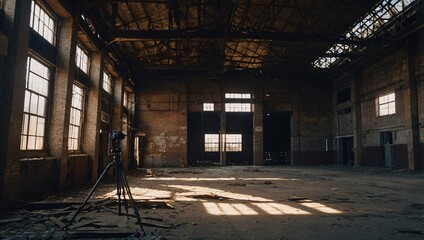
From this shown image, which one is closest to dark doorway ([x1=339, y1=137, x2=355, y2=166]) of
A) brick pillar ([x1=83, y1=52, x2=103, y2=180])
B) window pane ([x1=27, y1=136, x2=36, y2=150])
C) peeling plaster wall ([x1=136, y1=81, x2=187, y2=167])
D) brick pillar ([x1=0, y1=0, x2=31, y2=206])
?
peeling plaster wall ([x1=136, y1=81, x2=187, y2=167])

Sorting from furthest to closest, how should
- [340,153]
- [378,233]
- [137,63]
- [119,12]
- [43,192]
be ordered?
[340,153] < [137,63] < [119,12] < [43,192] < [378,233]

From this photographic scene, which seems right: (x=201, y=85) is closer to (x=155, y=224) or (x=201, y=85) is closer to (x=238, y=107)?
(x=238, y=107)

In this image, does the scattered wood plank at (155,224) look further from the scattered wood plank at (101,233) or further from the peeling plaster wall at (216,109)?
the peeling plaster wall at (216,109)

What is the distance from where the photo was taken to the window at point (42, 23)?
8216 millimetres

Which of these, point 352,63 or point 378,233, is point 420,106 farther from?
point 378,233

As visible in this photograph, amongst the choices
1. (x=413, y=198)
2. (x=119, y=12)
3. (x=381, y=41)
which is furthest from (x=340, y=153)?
(x=119, y=12)

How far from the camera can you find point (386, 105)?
18.9 m

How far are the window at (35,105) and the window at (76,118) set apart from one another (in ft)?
8.10

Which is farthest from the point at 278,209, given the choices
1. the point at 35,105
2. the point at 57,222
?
the point at 35,105

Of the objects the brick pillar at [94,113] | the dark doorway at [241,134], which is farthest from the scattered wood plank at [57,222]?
the dark doorway at [241,134]

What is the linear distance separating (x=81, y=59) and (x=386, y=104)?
17.5 m

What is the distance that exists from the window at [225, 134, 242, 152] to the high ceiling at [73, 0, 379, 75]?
8.98 metres

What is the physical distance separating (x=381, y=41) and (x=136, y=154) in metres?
17.5

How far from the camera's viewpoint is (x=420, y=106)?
16.0 metres
